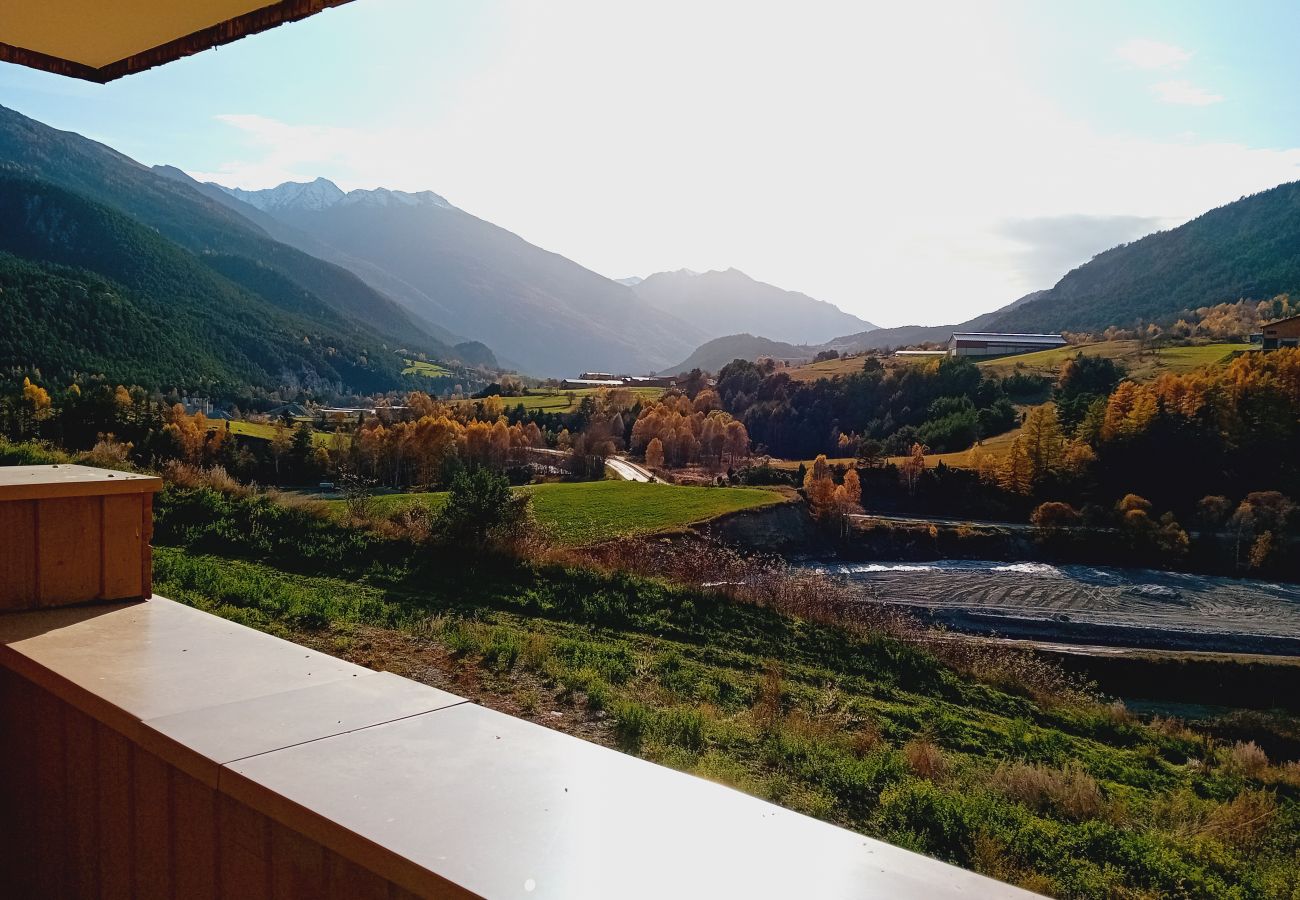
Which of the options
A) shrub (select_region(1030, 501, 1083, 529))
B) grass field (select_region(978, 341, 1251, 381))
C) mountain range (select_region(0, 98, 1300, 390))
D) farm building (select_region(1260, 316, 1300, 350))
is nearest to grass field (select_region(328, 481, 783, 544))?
shrub (select_region(1030, 501, 1083, 529))

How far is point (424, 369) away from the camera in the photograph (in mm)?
150750

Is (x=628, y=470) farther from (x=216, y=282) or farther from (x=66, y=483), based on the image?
(x=216, y=282)

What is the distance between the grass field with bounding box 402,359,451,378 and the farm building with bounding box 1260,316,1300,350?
114037 millimetres

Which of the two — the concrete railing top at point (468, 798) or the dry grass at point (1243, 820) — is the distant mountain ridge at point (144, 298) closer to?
the dry grass at point (1243, 820)

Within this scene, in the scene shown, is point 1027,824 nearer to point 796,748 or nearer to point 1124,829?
point 1124,829

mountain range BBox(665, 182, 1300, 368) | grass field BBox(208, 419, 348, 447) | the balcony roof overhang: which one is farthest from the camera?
mountain range BBox(665, 182, 1300, 368)

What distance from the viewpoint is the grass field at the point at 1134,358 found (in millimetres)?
77938

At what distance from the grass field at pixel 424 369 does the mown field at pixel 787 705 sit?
442 feet

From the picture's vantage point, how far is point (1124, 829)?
536 centimetres

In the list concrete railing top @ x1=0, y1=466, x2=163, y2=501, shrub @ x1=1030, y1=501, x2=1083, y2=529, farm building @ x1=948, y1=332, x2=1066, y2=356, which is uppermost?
farm building @ x1=948, y1=332, x2=1066, y2=356

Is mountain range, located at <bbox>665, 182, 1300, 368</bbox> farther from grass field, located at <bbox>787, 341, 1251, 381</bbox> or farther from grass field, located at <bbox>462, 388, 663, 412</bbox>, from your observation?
grass field, located at <bbox>462, 388, 663, 412</bbox>

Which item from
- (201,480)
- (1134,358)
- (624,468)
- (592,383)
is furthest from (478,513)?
(592,383)

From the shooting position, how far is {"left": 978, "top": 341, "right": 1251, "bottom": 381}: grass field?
77.9 m

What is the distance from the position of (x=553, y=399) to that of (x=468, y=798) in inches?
3841
